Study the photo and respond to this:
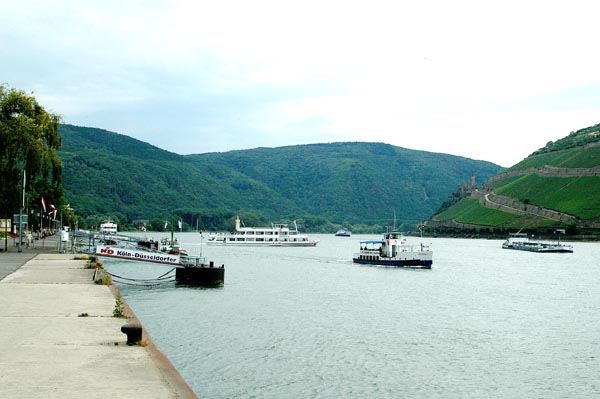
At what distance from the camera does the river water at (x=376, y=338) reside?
2158 centimetres

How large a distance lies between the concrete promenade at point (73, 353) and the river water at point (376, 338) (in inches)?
123

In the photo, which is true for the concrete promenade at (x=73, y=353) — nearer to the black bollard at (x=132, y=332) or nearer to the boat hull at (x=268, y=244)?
the black bollard at (x=132, y=332)

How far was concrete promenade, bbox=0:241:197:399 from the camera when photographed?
12970 mm

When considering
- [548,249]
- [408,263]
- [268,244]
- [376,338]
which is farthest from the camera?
[268,244]

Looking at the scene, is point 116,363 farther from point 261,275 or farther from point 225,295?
point 261,275

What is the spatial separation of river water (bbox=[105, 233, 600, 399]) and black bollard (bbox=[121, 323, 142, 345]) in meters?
2.89

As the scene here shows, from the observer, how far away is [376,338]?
2997 cm

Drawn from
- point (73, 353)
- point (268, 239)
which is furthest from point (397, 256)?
point (268, 239)

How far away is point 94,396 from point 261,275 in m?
53.9

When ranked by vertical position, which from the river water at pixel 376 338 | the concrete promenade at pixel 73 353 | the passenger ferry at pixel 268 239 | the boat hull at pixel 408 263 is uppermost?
the passenger ferry at pixel 268 239

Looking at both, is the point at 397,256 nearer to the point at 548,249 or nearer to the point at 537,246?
the point at 548,249

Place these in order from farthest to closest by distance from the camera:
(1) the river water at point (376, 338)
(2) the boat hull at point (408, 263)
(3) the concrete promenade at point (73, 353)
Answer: (2) the boat hull at point (408, 263), (1) the river water at point (376, 338), (3) the concrete promenade at point (73, 353)

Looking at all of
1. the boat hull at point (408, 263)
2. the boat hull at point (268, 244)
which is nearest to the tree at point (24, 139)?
the boat hull at point (408, 263)

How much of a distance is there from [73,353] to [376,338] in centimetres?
1647
